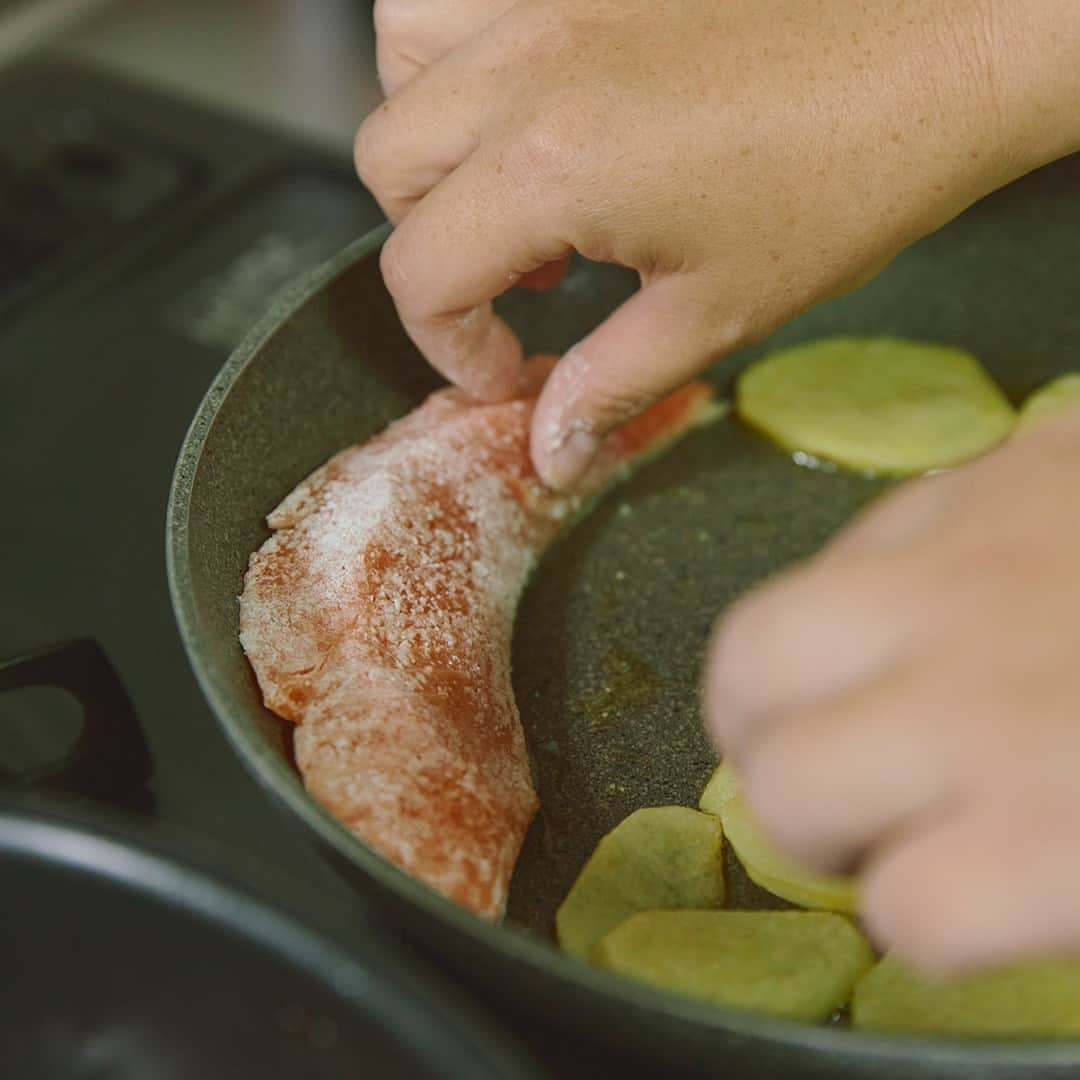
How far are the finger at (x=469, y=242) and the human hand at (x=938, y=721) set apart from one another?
1.43 ft

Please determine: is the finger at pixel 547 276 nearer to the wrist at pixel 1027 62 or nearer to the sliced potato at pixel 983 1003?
the wrist at pixel 1027 62

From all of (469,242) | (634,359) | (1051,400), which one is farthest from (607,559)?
(1051,400)

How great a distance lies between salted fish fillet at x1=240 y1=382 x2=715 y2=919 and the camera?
86 cm

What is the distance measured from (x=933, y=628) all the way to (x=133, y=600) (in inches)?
34.5

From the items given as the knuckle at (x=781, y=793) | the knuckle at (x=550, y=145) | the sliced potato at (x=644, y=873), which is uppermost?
the knuckle at (x=550, y=145)

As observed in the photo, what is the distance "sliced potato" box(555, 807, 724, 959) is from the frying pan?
0.03 meters

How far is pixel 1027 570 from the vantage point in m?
0.59

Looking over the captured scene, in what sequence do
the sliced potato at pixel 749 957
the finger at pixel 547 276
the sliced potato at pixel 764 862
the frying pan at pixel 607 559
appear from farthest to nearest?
the finger at pixel 547 276
the sliced potato at pixel 764 862
the sliced potato at pixel 749 957
the frying pan at pixel 607 559

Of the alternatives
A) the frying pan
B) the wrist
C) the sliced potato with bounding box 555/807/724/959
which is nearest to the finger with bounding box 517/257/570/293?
the frying pan

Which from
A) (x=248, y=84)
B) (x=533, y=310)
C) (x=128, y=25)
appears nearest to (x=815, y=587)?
(x=533, y=310)

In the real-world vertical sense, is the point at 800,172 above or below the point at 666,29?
below

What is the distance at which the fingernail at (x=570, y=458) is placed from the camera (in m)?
1.14

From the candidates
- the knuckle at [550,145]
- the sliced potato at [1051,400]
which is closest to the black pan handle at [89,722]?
the knuckle at [550,145]

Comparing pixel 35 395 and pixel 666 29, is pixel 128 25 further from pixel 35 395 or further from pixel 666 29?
pixel 666 29
